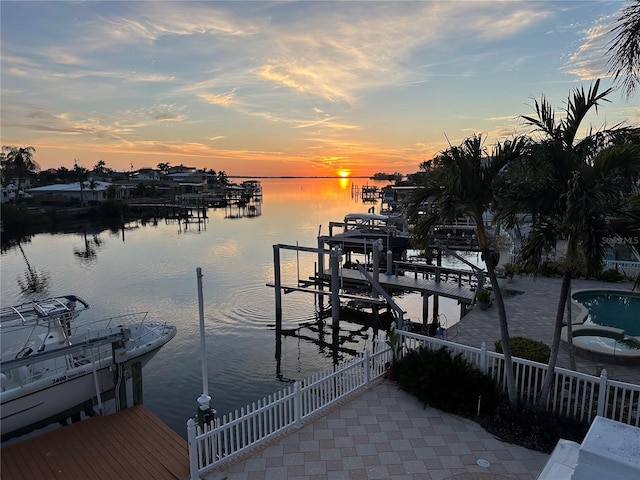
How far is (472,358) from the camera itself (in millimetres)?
9359

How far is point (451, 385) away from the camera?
875cm

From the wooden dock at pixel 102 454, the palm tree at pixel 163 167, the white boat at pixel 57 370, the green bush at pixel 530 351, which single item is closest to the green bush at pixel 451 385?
the green bush at pixel 530 351

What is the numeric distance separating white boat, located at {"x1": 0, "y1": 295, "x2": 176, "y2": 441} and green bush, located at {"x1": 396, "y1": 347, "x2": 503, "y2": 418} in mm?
7775

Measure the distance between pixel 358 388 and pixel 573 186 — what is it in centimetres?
626

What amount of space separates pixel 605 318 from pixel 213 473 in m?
15.6

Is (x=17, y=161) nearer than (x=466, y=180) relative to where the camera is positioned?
No

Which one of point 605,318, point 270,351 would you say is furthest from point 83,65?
point 605,318

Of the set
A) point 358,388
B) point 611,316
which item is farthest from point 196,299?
point 611,316

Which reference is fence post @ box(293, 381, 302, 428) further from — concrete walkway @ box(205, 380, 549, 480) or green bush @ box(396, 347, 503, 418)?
green bush @ box(396, 347, 503, 418)

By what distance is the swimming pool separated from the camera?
11070 millimetres

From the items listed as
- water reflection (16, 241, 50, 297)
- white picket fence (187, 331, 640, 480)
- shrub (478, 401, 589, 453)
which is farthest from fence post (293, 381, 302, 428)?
water reflection (16, 241, 50, 297)

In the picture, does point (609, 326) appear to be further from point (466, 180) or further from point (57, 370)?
point (57, 370)

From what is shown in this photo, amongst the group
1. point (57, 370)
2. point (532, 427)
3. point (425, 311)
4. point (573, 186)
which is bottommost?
point (425, 311)

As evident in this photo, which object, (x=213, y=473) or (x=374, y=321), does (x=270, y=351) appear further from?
(x=213, y=473)
